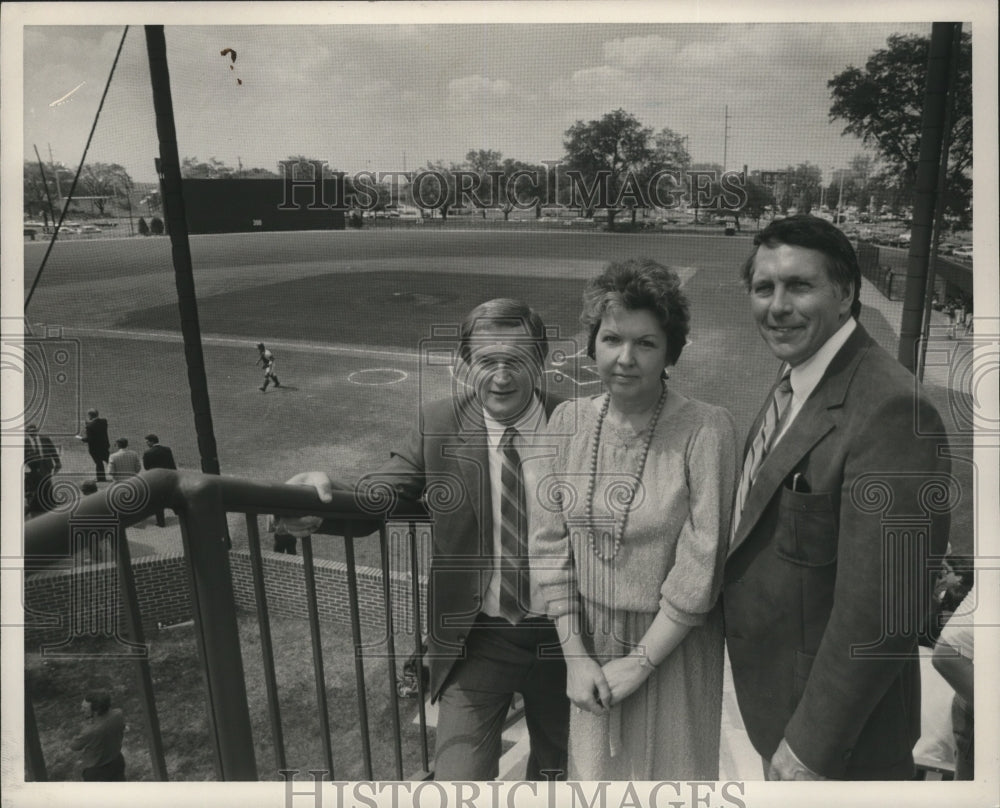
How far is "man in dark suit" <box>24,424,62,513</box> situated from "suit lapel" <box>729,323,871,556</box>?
1.79m

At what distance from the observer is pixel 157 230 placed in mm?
2262

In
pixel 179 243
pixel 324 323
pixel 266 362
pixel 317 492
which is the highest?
pixel 179 243

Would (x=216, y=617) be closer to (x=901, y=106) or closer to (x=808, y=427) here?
(x=808, y=427)

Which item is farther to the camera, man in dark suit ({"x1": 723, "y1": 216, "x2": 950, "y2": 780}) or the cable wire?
the cable wire

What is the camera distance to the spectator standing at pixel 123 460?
2133 mm

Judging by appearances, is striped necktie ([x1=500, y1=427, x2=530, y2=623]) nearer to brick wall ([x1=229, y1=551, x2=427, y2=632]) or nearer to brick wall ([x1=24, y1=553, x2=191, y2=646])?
brick wall ([x1=24, y1=553, x2=191, y2=646])

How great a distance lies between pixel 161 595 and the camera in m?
3.91

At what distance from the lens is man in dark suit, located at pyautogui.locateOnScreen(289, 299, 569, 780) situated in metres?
1.98

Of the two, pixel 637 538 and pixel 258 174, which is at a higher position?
pixel 258 174

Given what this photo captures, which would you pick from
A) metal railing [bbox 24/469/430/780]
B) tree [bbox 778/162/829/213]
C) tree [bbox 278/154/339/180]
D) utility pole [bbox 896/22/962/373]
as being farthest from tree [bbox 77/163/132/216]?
utility pole [bbox 896/22/962/373]

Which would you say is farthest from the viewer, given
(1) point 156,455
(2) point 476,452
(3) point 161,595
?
(3) point 161,595

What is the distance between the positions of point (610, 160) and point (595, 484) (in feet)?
2.96

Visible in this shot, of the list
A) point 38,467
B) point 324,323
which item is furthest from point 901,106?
point 38,467

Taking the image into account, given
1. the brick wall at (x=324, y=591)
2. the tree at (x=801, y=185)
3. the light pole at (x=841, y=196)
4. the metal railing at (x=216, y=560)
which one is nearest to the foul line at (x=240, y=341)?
the metal railing at (x=216, y=560)
